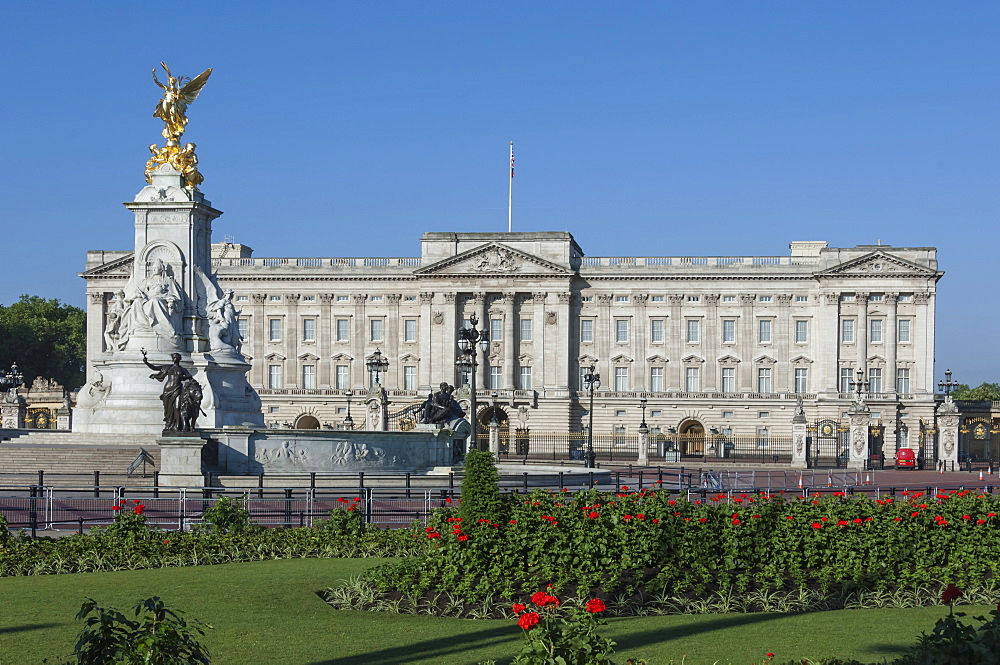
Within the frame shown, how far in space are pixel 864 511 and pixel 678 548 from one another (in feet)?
9.88

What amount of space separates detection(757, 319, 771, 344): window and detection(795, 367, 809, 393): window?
10.3 feet

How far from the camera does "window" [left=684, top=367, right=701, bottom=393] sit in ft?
313

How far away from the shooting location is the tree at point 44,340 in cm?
10638

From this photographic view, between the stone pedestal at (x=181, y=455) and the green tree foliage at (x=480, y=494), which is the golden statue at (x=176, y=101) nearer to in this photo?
the stone pedestal at (x=181, y=455)

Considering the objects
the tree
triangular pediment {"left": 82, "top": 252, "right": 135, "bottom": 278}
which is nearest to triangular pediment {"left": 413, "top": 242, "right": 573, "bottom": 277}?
triangular pediment {"left": 82, "top": 252, "right": 135, "bottom": 278}

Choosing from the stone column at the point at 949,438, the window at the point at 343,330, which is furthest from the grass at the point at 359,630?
the window at the point at 343,330

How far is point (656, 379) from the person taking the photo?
315 feet

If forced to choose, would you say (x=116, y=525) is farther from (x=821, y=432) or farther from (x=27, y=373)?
(x=27, y=373)

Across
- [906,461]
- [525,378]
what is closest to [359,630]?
[906,461]

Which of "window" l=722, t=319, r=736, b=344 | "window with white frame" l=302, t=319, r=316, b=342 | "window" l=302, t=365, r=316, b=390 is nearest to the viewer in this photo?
"window" l=722, t=319, r=736, b=344

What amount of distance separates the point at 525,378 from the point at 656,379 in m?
10.1

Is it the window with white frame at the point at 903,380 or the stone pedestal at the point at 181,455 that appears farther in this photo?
the window with white frame at the point at 903,380

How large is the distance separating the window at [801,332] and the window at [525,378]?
20563 mm

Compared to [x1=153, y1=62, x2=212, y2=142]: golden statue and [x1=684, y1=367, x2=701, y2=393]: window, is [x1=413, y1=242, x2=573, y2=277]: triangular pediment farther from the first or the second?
[x1=153, y1=62, x2=212, y2=142]: golden statue
